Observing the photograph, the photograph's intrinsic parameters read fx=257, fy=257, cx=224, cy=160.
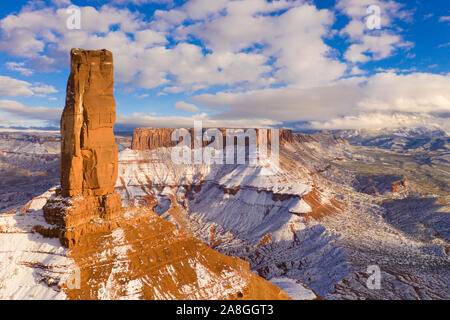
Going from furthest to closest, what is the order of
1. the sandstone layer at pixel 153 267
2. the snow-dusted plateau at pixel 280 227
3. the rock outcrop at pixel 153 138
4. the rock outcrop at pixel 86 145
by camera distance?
the rock outcrop at pixel 153 138
the rock outcrop at pixel 86 145
the snow-dusted plateau at pixel 280 227
the sandstone layer at pixel 153 267

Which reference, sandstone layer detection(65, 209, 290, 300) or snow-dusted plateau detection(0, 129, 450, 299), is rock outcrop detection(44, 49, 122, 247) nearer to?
sandstone layer detection(65, 209, 290, 300)

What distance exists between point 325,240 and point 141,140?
122 metres

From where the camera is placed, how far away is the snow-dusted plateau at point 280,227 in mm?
33188

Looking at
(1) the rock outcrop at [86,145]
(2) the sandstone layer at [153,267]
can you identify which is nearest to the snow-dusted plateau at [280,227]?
(2) the sandstone layer at [153,267]

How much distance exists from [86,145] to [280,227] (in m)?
67.9

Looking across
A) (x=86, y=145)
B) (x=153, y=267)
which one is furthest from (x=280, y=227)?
(x=86, y=145)

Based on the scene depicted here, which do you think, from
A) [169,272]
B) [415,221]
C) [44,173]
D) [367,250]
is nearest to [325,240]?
[367,250]

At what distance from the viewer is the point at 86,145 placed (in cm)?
3625

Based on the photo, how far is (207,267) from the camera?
1443 inches

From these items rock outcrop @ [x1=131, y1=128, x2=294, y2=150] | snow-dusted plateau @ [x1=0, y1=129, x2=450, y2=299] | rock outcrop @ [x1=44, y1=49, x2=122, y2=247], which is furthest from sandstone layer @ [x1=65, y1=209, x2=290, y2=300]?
rock outcrop @ [x1=131, y1=128, x2=294, y2=150]

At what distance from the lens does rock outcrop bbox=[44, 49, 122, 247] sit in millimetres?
35062

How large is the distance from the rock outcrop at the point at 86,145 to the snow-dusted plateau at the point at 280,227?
4.09 metres

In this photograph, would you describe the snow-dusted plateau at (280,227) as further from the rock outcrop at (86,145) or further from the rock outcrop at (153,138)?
the rock outcrop at (153,138)
